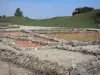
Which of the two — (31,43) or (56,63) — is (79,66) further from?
(31,43)

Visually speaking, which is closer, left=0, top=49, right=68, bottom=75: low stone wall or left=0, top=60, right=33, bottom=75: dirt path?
left=0, top=49, right=68, bottom=75: low stone wall

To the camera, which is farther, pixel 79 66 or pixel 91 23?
pixel 91 23

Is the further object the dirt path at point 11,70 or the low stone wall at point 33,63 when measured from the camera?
the dirt path at point 11,70

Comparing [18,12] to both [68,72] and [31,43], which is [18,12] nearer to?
[31,43]

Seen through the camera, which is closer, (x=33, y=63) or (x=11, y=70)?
(x=11, y=70)

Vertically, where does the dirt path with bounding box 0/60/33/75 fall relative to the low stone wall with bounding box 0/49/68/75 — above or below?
below

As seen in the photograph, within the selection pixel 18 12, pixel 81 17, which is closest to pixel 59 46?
pixel 81 17

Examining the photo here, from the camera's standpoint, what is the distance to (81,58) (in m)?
11.6

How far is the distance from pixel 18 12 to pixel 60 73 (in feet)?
174

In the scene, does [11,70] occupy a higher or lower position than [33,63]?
lower

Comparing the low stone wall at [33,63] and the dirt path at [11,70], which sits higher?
the low stone wall at [33,63]

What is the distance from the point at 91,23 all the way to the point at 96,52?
2639 centimetres

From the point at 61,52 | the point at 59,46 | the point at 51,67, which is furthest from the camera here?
the point at 59,46

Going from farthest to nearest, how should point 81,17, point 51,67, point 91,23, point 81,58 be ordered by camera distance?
1. point 81,17
2. point 91,23
3. point 81,58
4. point 51,67
